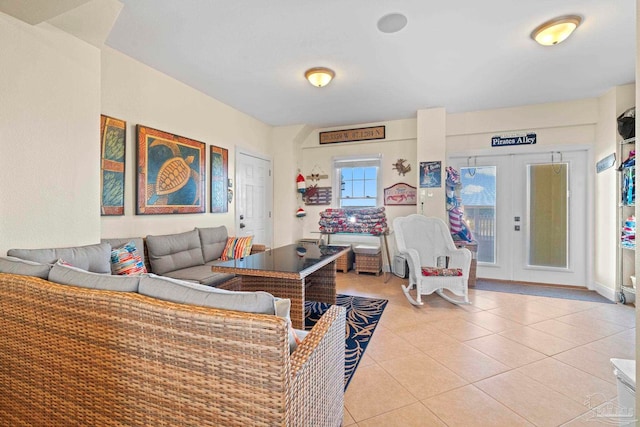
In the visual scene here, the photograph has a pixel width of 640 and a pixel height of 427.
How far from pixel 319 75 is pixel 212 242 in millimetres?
2445

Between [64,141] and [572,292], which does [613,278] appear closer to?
[572,292]

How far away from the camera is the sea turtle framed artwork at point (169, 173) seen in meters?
3.18

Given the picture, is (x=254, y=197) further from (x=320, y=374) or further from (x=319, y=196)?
(x=320, y=374)

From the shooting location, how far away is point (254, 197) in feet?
16.9

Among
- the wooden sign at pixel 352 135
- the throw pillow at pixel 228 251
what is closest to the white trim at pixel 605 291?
the wooden sign at pixel 352 135

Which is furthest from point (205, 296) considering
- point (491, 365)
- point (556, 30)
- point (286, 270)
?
point (556, 30)

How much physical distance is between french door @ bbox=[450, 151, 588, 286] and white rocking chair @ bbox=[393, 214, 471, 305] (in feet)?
4.22

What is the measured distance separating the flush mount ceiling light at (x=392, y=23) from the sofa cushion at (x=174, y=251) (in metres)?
2.98

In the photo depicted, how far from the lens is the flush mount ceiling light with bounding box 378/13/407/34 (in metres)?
2.36

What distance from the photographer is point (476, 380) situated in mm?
1970

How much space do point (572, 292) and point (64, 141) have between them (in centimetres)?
598

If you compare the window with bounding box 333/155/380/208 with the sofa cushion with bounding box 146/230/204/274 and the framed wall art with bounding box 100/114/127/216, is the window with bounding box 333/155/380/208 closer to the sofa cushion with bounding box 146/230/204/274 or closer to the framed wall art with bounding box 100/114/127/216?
the sofa cushion with bounding box 146/230/204/274

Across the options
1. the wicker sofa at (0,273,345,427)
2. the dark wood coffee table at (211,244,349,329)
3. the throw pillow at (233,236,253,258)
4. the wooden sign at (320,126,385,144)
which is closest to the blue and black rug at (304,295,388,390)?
the dark wood coffee table at (211,244,349,329)

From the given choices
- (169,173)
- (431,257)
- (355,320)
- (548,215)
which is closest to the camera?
(355,320)
